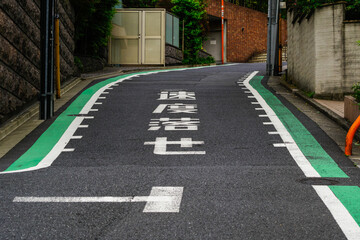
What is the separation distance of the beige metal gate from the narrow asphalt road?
19.1 m

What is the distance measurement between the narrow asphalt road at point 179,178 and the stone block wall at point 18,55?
93 centimetres

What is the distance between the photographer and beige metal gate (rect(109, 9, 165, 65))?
106ft

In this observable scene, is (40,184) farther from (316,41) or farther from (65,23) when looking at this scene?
(65,23)

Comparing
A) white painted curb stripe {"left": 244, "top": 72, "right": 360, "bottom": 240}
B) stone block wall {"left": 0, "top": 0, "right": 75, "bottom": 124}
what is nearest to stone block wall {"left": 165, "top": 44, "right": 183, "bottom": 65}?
stone block wall {"left": 0, "top": 0, "right": 75, "bottom": 124}

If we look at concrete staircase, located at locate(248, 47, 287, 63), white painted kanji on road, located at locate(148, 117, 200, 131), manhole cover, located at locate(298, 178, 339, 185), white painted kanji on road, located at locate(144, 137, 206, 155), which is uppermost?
concrete staircase, located at locate(248, 47, 287, 63)

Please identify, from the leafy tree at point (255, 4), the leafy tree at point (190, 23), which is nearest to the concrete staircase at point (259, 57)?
the leafy tree at point (255, 4)

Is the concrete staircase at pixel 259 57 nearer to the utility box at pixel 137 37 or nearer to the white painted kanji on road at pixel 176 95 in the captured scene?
the utility box at pixel 137 37

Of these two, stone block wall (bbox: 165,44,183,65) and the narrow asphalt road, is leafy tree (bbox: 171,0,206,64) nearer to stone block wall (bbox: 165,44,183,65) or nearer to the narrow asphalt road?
stone block wall (bbox: 165,44,183,65)

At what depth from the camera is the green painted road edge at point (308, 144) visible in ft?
24.5

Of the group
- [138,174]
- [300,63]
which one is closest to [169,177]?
[138,174]

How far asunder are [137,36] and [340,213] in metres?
27.9

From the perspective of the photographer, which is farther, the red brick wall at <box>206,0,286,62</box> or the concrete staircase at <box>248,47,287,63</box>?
the concrete staircase at <box>248,47,287,63</box>

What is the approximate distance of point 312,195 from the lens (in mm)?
5969

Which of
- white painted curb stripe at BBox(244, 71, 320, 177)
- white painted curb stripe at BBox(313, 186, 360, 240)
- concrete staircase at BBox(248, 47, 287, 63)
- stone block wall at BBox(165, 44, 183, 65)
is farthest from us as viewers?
concrete staircase at BBox(248, 47, 287, 63)
